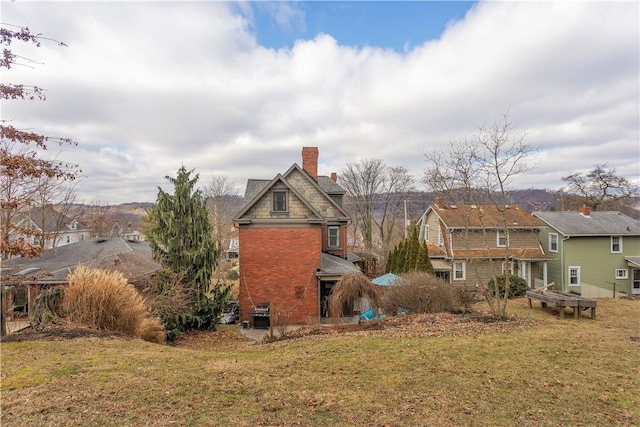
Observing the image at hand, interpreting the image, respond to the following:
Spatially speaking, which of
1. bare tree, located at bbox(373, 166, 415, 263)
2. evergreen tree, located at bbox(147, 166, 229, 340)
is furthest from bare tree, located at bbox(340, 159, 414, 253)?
evergreen tree, located at bbox(147, 166, 229, 340)

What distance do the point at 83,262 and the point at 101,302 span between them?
1016 centimetres

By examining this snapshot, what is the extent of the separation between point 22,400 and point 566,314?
2020cm

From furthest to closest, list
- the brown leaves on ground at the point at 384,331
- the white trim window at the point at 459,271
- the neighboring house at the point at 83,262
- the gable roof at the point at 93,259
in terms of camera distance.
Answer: the white trim window at the point at 459,271 < the gable roof at the point at 93,259 < the neighboring house at the point at 83,262 < the brown leaves on ground at the point at 384,331

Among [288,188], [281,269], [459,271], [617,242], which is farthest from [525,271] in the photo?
[288,188]

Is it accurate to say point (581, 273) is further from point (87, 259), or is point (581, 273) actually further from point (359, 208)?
point (87, 259)

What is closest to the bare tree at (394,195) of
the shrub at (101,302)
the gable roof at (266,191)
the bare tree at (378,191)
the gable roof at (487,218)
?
the bare tree at (378,191)

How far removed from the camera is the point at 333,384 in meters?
6.68

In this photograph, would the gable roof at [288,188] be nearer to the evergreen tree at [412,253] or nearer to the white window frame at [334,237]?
the white window frame at [334,237]

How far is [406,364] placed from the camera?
788 centimetres

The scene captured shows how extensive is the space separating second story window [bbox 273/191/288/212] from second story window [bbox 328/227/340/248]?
4982 millimetres

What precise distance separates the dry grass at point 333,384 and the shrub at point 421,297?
205 inches

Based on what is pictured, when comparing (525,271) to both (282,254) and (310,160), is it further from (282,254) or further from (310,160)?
(282,254)

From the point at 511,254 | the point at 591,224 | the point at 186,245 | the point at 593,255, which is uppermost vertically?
the point at 591,224

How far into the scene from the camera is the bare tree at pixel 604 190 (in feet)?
140
